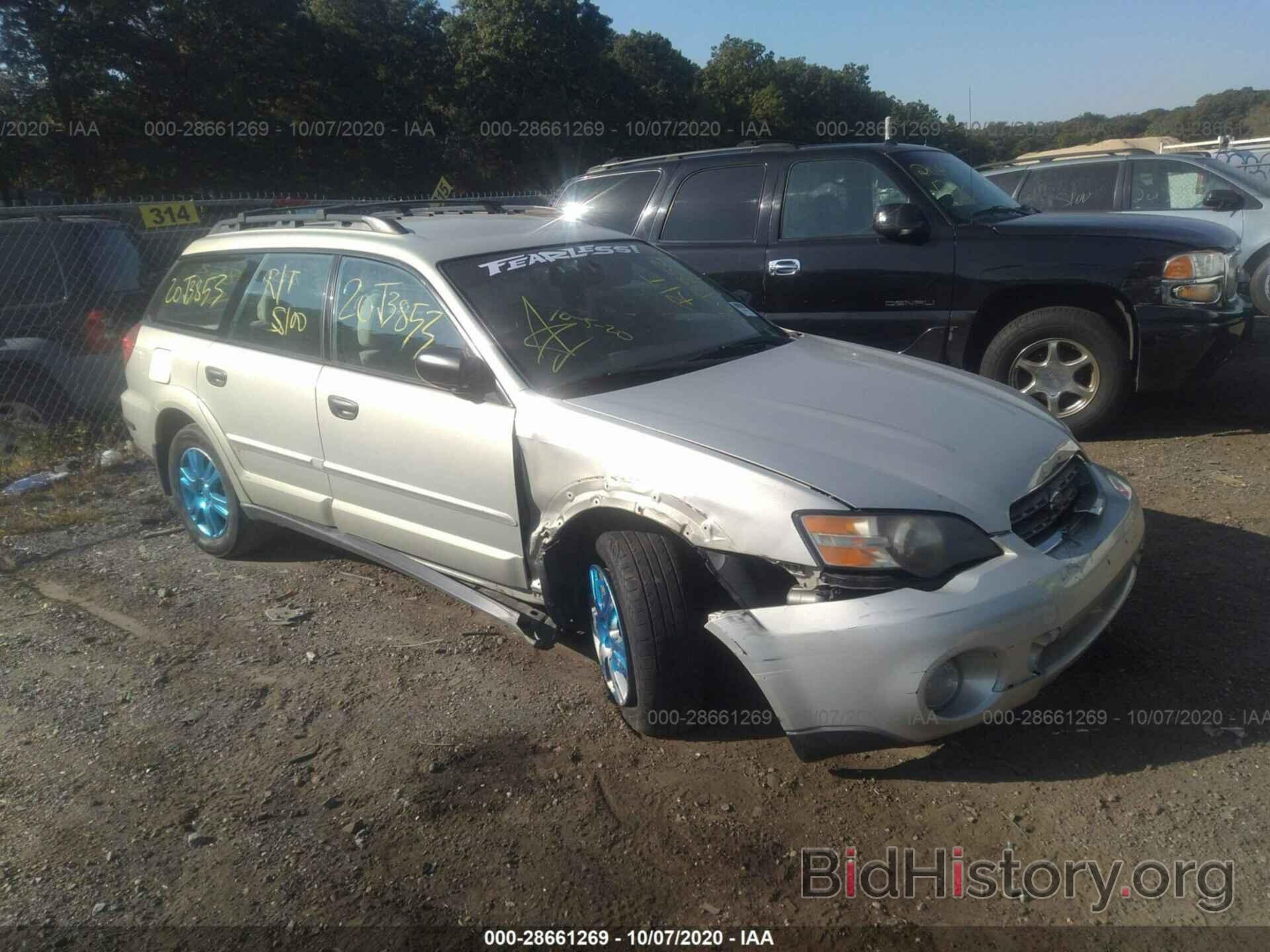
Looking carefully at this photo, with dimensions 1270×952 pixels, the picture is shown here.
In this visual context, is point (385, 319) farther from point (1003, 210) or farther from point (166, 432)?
point (1003, 210)

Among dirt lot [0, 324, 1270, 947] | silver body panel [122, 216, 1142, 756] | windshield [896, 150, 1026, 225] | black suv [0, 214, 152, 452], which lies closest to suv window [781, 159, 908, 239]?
windshield [896, 150, 1026, 225]

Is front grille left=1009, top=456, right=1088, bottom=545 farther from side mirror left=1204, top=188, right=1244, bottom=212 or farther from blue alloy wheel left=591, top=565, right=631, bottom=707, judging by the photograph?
side mirror left=1204, top=188, right=1244, bottom=212

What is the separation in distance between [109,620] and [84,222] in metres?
4.75

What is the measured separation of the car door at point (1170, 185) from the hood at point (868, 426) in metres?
6.86

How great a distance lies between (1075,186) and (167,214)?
833cm

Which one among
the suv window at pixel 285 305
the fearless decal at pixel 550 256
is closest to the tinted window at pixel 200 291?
the suv window at pixel 285 305

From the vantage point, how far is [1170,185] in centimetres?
934

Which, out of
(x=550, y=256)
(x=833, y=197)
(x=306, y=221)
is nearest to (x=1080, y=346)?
(x=833, y=197)

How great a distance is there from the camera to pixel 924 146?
6.52 m

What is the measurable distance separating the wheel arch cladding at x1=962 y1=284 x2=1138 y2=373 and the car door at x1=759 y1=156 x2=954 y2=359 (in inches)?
8.5

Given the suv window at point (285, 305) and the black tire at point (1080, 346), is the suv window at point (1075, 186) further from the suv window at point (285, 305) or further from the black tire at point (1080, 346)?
the suv window at point (285, 305)

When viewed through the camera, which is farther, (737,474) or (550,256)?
(550,256)

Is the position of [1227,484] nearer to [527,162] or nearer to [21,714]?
[21,714]

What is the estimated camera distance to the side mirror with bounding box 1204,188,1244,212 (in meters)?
9.12
